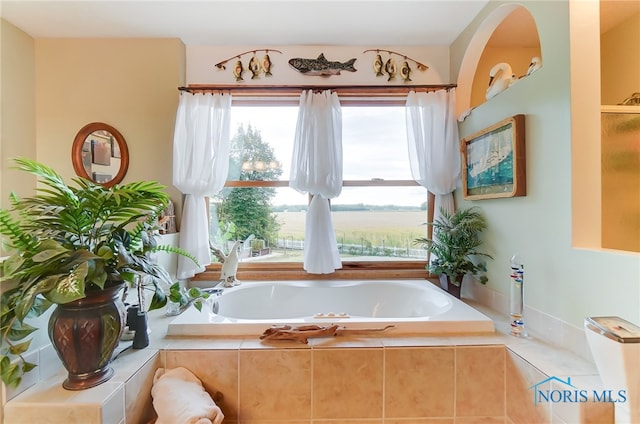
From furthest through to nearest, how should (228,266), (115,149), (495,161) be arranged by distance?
1. (115,149)
2. (228,266)
3. (495,161)

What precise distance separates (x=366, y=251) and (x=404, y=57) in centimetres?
172

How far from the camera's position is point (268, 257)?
2467mm

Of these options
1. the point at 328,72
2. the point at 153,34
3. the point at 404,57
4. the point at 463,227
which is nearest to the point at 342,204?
the point at 463,227

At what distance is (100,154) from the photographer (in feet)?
7.45

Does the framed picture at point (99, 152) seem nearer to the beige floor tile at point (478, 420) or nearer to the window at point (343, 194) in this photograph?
the window at point (343, 194)

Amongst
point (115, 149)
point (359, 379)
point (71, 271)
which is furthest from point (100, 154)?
point (359, 379)

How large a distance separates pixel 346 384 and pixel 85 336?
107 cm

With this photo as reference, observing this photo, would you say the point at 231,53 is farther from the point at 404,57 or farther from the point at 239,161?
the point at 404,57

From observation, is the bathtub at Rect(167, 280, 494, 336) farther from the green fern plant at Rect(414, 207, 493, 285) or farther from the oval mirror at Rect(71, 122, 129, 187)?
the oval mirror at Rect(71, 122, 129, 187)

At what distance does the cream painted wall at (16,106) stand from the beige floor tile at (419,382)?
2.80 m

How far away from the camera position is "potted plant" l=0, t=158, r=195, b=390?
0.92 meters

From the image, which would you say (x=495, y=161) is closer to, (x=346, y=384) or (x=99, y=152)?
(x=346, y=384)

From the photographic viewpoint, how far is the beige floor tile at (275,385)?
127 centimetres

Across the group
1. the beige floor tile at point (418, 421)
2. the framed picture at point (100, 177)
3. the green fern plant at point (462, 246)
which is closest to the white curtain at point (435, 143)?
the green fern plant at point (462, 246)
